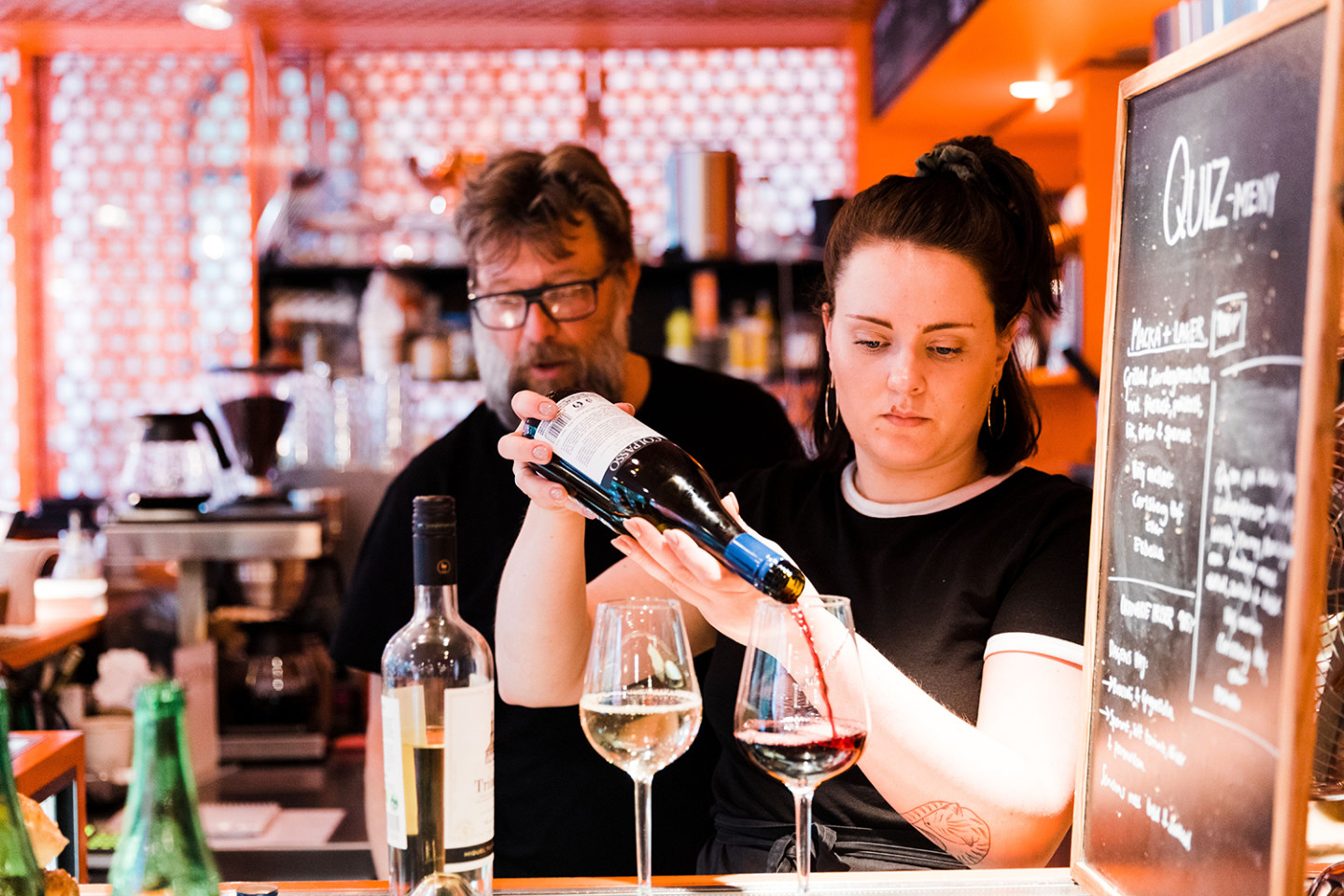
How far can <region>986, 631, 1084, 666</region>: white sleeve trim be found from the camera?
3.69 ft

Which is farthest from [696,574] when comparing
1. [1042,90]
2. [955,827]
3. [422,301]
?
[422,301]

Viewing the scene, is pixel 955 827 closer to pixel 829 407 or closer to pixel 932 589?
pixel 932 589

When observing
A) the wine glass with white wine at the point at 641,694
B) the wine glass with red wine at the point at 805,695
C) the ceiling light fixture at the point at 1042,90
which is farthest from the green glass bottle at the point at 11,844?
the ceiling light fixture at the point at 1042,90

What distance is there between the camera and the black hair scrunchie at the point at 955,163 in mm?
1301

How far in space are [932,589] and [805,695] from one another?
17.8 inches

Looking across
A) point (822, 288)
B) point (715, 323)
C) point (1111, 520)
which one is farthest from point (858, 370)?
point (715, 323)

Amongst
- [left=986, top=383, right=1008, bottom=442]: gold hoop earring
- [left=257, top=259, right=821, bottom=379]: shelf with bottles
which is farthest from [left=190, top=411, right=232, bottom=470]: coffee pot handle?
[left=986, top=383, right=1008, bottom=442]: gold hoop earring

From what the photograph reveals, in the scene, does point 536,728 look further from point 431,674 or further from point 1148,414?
point 1148,414

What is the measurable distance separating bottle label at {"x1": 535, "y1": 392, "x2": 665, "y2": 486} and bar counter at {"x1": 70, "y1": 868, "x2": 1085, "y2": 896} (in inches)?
13.9

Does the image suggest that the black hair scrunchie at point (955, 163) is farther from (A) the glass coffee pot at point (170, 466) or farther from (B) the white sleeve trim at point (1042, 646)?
(A) the glass coffee pot at point (170, 466)

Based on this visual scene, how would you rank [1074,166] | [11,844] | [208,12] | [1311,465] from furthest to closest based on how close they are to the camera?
[1074,166]
[208,12]
[11,844]
[1311,465]

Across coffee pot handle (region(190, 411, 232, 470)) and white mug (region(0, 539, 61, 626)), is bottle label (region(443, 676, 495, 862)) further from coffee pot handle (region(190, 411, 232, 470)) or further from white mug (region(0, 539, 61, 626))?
coffee pot handle (region(190, 411, 232, 470))

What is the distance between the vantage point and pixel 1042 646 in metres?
1.13

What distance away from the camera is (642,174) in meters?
4.84
